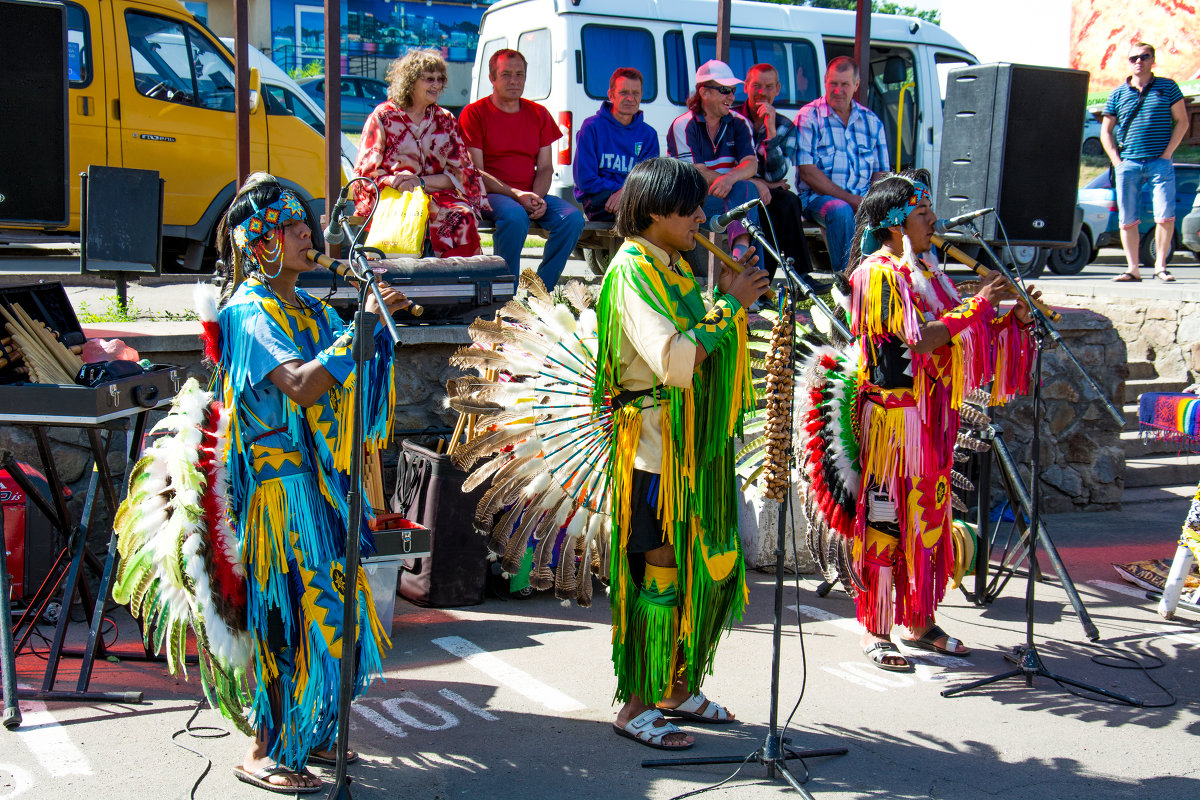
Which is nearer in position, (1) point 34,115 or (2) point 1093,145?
(1) point 34,115

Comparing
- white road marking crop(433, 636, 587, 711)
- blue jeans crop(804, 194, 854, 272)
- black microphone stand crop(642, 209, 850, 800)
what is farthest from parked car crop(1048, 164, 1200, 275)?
black microphone stand crop(642, 209, 850, 800)

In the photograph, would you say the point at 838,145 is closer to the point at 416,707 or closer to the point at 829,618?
the point at 829,618

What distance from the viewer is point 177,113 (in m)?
8.51

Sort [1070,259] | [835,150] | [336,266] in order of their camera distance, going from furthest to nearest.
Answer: [1070,259], [835,150], [336,266]

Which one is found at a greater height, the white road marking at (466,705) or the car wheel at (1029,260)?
the car wheel at (1029,260)

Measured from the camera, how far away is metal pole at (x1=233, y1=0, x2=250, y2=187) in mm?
6055

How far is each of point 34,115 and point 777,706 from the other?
148 inches

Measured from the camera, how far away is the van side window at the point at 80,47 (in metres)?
8.14

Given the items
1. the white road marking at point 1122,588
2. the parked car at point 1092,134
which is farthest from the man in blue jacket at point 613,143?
the parked car at point 1092,134

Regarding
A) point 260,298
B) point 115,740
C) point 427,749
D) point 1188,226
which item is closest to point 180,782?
point 115,740

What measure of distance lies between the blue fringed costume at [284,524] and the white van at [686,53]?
23.2 feet

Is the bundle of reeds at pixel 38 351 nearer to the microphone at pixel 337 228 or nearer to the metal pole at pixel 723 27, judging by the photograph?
the microphone at pixel 337 228

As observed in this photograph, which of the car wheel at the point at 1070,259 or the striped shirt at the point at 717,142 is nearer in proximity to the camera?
the striped shirt at the point at 717,142

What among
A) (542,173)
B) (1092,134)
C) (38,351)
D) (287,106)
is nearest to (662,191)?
(38,351)
